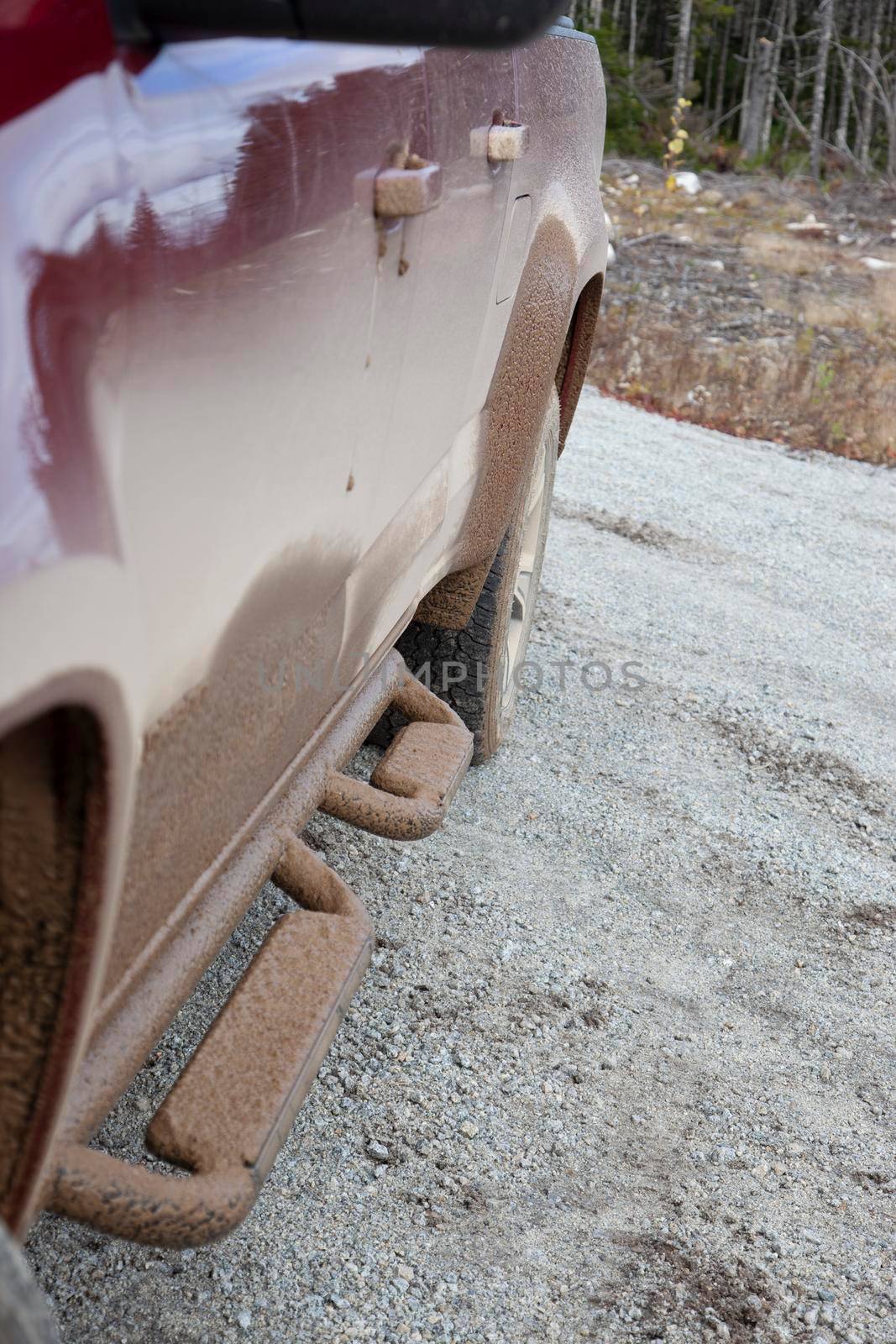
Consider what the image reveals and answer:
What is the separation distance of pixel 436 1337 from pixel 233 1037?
2.25 ft

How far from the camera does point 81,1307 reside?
1.75 m

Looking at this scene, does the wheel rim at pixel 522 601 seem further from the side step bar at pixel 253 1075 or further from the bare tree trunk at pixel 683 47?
the bare tree trunk at pixel 683 47

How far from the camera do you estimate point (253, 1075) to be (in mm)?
1465

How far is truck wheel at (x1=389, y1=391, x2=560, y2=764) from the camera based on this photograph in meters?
2.94

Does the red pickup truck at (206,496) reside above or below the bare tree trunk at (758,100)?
above

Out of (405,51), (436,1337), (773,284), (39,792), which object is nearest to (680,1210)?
(436,1337)

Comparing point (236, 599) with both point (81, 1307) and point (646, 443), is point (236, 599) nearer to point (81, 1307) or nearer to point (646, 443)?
point (81, 1307)

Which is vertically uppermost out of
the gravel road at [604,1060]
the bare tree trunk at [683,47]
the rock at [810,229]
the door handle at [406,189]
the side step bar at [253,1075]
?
the door handle at [406,189]

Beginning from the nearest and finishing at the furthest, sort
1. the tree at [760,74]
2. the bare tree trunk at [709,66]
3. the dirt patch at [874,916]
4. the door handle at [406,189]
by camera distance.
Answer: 1. the door handle at [406,189]
2. the dirt patch at [874,916]
3. the tree at [760,74]
4. the bare tree trunk at [709,66]

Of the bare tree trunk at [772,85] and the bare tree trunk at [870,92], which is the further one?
the bare tree trunk at [772,85]

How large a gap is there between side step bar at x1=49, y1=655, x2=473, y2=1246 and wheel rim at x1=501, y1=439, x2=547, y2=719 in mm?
1302

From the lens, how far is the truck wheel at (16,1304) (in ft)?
2.82

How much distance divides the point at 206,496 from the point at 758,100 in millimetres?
34520

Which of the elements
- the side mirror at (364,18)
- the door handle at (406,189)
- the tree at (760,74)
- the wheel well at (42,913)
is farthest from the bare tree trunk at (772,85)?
the wheel well at (42,913)
